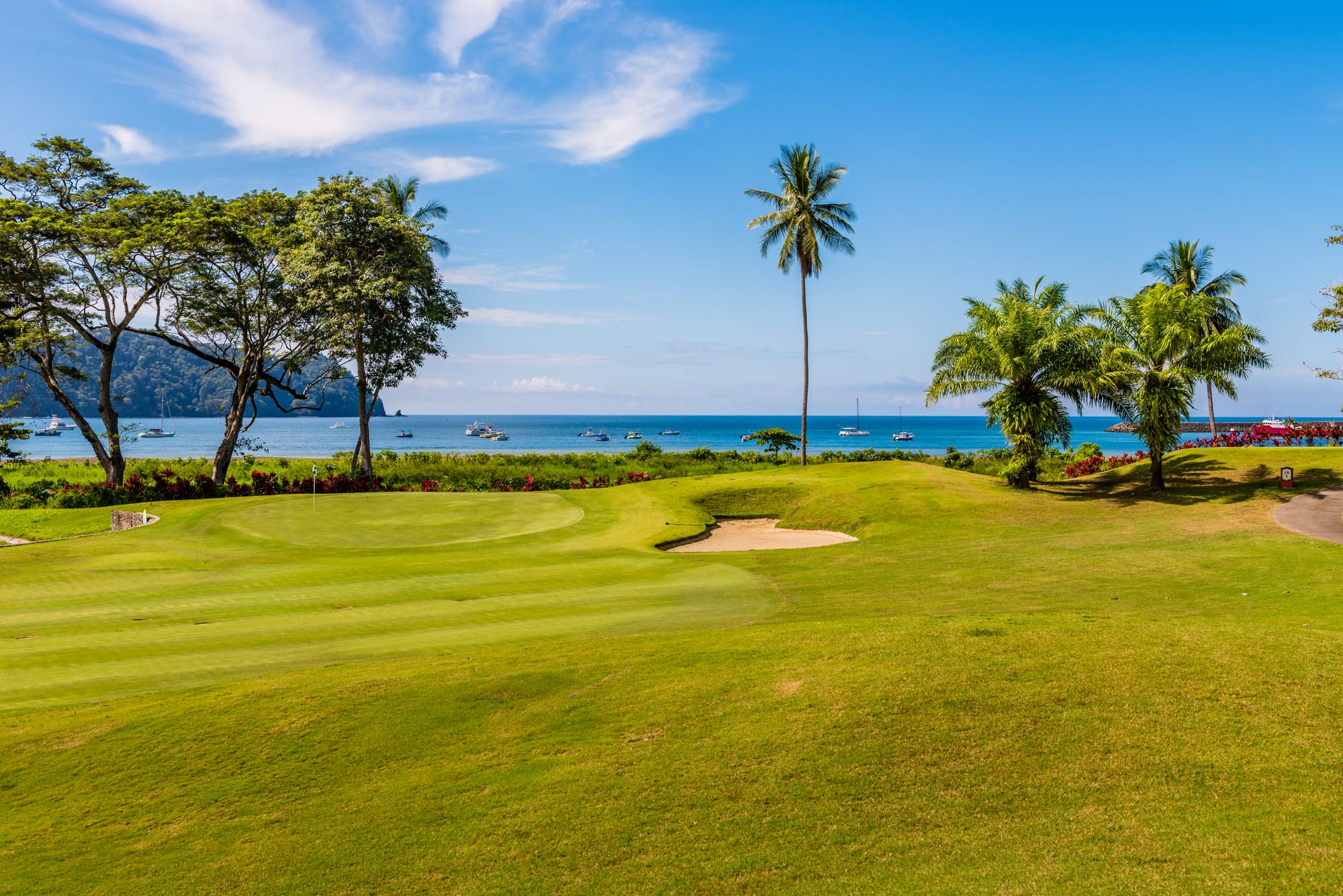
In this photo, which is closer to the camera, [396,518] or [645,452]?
[396,518]

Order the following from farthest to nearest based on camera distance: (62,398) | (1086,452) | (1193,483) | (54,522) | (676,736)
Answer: (1086,452) → (62,398) → (1193,483) → (54,522) → (676,736)

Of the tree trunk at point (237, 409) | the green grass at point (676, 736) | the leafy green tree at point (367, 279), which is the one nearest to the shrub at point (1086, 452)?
the green grass at point (676, 736)

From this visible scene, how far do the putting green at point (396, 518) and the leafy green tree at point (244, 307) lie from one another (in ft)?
39.9

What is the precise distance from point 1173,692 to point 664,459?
139 ft

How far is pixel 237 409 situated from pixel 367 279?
35.0 feet

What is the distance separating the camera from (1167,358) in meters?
27.3

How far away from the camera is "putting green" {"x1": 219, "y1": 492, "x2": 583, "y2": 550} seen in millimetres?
21906

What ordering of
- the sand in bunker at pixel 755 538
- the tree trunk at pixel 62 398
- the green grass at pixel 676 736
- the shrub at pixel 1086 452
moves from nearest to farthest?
the green grass at pixel 676 736
the sand in bunker at pixel 755 538
the tree trunk at pixel 62 398
the shrub at pixel 1086 452

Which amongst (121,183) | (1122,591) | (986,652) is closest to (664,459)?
(121,183)

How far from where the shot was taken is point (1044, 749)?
6.75m

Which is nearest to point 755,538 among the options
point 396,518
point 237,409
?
point 396,518

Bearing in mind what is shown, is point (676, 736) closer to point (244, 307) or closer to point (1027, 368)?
point (1027, 368)

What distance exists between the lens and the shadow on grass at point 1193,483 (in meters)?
25.6

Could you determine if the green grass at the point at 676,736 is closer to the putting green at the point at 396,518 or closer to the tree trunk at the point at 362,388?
the putting green at the point at 396,518
